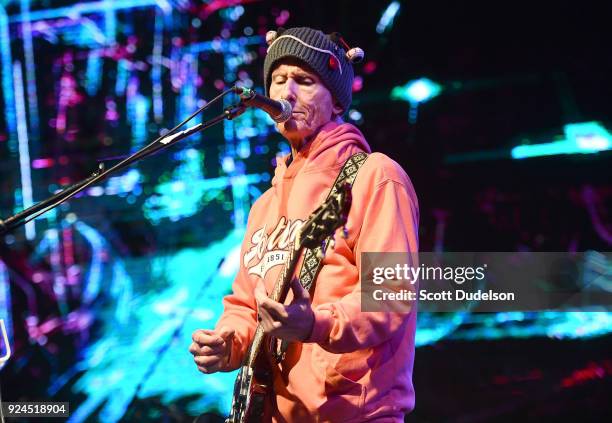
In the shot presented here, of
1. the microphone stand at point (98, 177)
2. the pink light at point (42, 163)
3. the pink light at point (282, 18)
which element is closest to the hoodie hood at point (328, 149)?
the microphone stand at point (98, 177)

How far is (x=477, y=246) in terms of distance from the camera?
341cm

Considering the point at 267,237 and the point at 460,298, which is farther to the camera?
the point at 460,298

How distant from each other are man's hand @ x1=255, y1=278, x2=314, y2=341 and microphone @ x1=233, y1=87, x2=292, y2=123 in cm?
56

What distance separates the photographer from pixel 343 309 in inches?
69.1

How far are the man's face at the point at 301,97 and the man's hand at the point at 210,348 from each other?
2.18 feet

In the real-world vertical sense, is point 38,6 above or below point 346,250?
above

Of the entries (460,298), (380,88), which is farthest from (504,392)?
(380,88)

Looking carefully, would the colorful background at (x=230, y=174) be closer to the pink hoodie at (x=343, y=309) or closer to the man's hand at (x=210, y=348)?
the pink hoodie at (x=343, y=309)

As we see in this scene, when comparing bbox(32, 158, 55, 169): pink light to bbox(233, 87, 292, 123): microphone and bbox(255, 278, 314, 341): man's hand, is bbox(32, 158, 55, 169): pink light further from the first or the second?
bbox(255, 278, 314, 341): man's hand

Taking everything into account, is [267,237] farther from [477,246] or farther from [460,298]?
[477,246]

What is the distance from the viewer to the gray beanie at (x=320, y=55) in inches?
86.6

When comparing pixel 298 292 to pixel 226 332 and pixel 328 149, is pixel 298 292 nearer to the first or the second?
pixel 226 332

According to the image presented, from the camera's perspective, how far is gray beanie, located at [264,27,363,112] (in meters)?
2.20

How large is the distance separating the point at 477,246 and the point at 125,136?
6.94 ft
